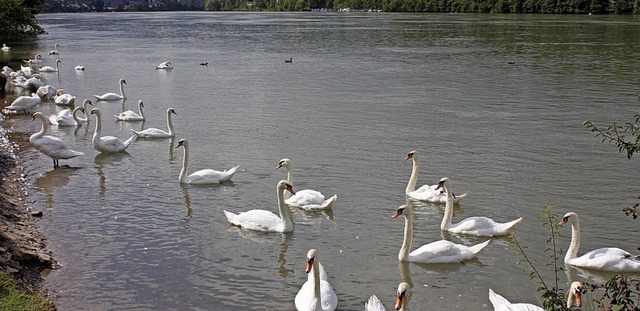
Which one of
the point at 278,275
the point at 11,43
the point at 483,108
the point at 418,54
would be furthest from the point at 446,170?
the point at 11,43

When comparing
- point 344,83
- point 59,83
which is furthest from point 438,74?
point 59,83

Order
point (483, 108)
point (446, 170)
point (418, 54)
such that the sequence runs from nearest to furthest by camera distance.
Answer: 1. point (446, 170)
2. point (483, 108)
3. point (418, 54)

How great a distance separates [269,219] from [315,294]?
346 cm

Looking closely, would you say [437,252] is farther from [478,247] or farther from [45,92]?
[45,92]

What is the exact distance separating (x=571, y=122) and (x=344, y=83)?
42.8 feet

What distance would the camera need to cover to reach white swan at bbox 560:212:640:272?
11031mm

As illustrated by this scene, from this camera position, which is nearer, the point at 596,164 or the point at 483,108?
the point at 596,164

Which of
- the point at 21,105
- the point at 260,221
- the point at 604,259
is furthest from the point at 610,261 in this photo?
the point at 21,105

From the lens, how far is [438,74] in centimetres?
3647

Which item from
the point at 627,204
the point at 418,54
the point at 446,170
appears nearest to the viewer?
the point at 627,204

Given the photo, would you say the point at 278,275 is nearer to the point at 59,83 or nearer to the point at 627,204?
the point at 627,204

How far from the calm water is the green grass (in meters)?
0.54

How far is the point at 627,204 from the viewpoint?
46.9 feet

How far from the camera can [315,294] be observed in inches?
381
